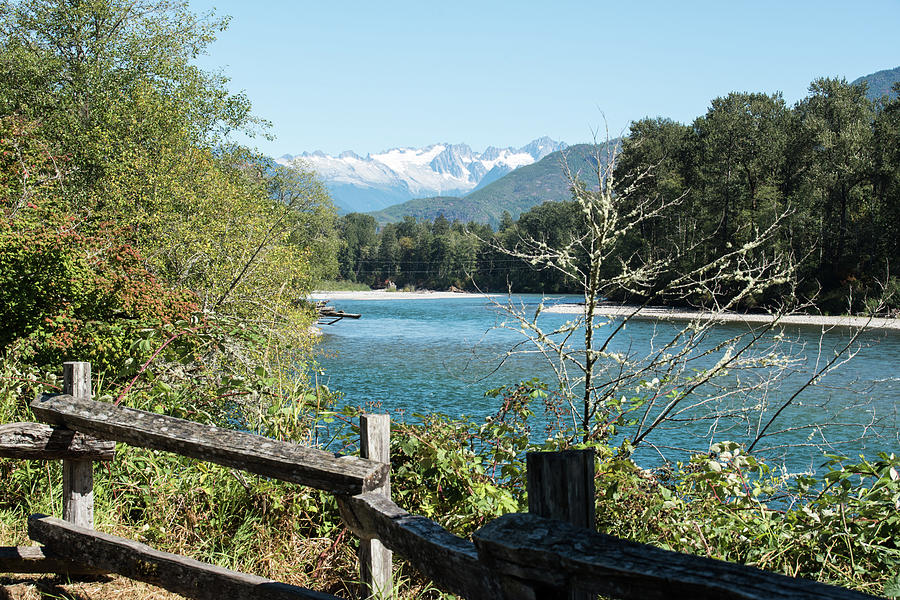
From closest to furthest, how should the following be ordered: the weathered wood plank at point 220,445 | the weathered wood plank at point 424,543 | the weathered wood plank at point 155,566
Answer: the weathered wood plank at point 424,543 < the weathered wood plank at point 220,445 < the weathered wood plank at point 155,566

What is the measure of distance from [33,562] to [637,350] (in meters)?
6.74

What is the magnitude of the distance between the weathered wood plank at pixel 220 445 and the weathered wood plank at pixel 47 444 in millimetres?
58

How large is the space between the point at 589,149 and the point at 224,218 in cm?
1396

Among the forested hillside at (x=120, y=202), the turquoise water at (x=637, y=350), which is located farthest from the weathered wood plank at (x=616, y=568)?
the forested hillside at (x=120, y=202)

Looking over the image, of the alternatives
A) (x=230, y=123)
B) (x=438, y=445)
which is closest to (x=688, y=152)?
(x=230, y=123)

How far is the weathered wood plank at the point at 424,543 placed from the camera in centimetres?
189

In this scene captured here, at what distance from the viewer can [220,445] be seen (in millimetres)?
2912

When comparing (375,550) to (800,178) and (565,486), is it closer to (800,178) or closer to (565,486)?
(565,486)

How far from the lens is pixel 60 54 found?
2253cm

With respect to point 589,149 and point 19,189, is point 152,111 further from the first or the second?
point 589,149

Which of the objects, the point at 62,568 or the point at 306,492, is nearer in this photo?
the point at 62,568

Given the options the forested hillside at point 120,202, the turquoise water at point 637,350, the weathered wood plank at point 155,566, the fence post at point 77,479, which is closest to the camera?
the weathered wood plank at point 155,566

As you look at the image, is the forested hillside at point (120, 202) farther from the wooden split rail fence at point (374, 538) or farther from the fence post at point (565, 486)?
the fence post at point (565, 486)

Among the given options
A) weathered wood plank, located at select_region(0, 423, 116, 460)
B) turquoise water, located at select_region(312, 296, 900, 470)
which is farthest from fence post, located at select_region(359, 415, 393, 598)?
turquoise water, located at select_region(312, 296, 900, 470)
